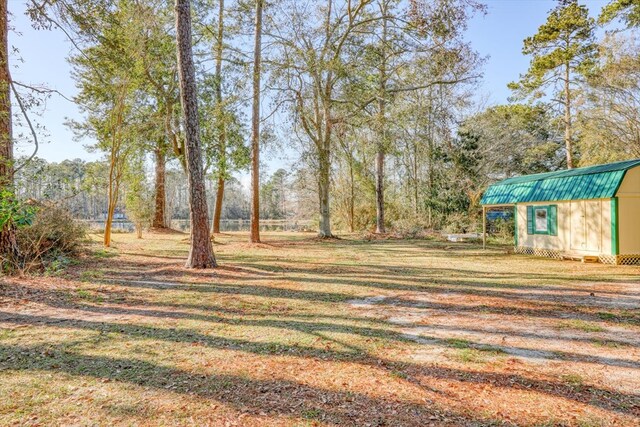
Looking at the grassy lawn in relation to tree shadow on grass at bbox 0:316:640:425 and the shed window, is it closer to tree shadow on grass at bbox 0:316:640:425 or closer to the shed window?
tree shadow on grass at bbox 0:316:640:425

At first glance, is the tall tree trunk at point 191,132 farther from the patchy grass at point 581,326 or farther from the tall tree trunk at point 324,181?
the tall tree trunk at point 324,181

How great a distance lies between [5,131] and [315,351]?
22.1ft

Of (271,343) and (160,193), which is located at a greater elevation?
(160,193)

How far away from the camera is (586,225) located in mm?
9469

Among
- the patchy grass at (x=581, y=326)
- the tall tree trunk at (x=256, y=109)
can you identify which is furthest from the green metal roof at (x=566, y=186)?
the tall tree trunk at (x=256, y=109)

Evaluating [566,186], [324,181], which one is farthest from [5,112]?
[566,186]

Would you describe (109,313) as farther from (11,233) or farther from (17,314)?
(11,233)

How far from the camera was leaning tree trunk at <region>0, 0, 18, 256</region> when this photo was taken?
6016mm

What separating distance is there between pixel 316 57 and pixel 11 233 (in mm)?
10158

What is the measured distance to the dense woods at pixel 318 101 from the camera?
7785mm

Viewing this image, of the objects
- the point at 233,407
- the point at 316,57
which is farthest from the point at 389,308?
the point at 316,57

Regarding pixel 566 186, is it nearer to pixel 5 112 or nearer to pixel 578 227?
pixel 578 227

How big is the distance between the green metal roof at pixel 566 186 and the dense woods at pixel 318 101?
405 cm

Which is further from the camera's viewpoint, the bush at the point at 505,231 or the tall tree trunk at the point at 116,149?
the bush at the point at 505,231
